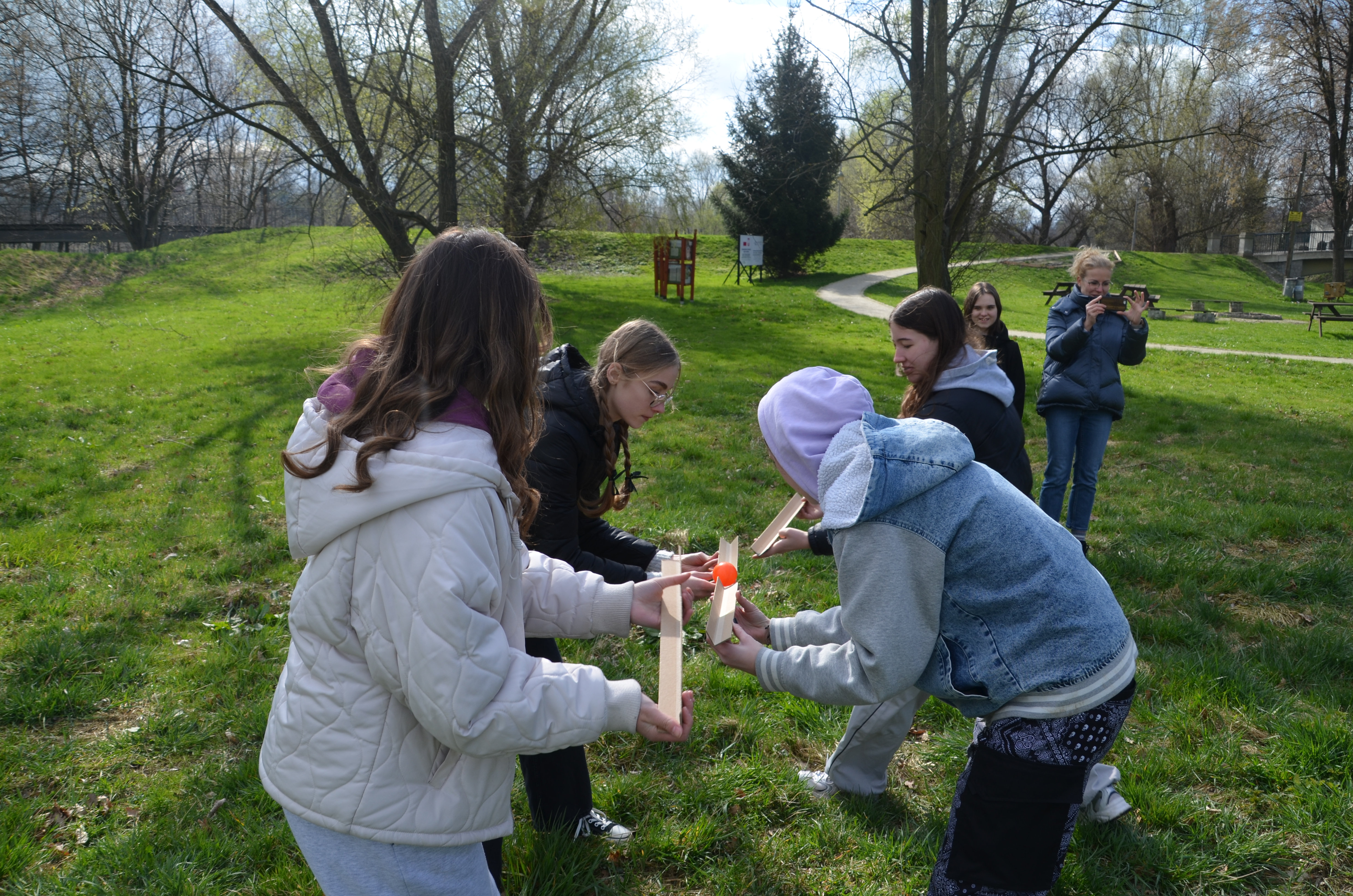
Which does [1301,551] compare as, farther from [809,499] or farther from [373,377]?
[373,377]

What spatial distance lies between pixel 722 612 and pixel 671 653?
0.23m

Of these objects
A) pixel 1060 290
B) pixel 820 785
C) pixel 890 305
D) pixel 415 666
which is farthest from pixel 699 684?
pixel 890 305

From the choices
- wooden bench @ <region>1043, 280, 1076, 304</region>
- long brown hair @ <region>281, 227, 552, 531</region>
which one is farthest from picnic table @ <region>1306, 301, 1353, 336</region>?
long brown hair @ <region>281, 227, 552, 531</region>

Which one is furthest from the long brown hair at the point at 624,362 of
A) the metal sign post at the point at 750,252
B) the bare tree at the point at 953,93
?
the metal sign post at the point at 750,252

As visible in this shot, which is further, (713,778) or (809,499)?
(713,778)

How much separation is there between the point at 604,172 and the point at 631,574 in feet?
55.7

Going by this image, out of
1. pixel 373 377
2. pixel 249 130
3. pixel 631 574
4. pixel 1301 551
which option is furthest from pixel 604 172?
pixel 373 377

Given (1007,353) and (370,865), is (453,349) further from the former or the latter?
(1007,353)

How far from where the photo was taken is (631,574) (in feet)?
10.8

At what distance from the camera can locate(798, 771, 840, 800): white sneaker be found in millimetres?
3344

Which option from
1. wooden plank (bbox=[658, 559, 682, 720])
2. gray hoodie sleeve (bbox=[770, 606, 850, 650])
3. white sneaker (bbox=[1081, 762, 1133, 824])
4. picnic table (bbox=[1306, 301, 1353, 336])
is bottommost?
white sneaker (bbox=[1081, 762, 1133, 824])

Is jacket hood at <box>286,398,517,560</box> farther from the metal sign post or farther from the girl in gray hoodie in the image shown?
the metal sign post

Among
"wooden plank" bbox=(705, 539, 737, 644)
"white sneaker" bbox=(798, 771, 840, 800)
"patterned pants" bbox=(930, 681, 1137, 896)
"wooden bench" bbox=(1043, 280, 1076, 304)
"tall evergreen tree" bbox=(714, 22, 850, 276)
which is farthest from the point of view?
"tall evergreen tree" bbox=(714, 22, 850, 276)

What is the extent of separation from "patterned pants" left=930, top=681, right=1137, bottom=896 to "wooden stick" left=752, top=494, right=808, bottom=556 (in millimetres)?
1036
